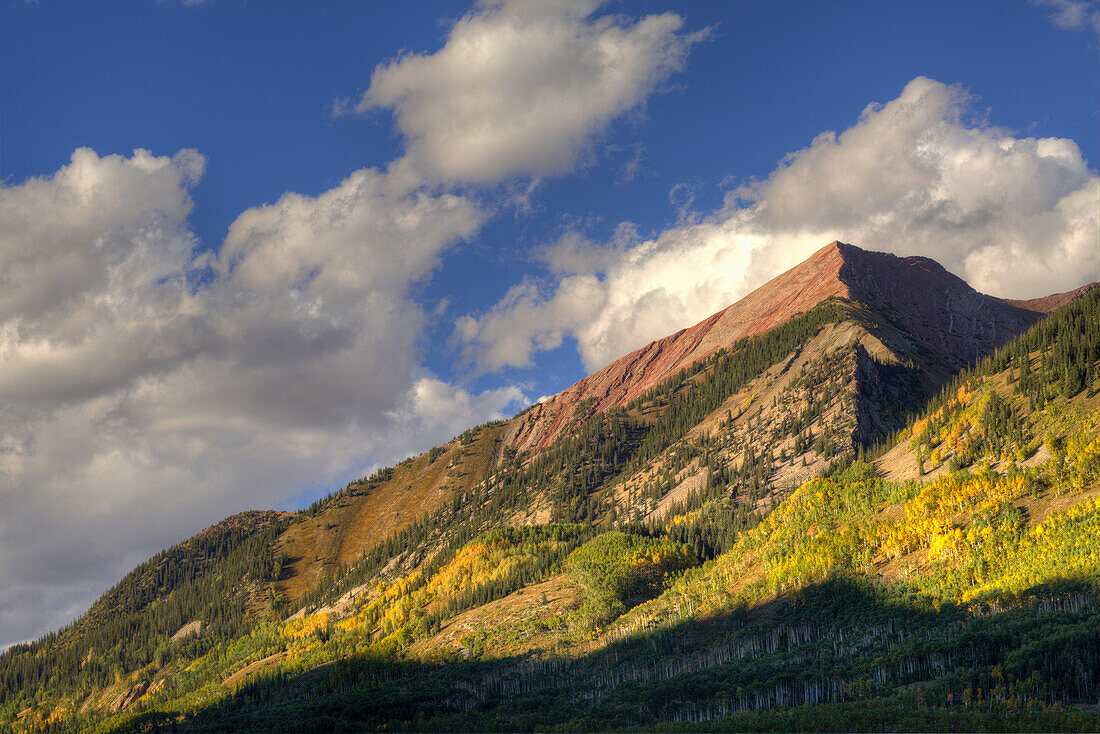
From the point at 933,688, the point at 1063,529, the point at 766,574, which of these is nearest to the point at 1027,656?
the point at 933,688

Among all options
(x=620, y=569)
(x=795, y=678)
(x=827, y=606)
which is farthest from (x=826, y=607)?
(x=620, y=569)

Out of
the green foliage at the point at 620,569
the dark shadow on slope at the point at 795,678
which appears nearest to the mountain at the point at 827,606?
the dark shadow on slope at the point at 795,678

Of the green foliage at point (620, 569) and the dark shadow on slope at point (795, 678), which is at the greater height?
the green foliage at point (620, 569)

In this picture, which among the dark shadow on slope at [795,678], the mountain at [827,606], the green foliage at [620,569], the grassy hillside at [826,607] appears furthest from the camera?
the green foliage at [620,569]

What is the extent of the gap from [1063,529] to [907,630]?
2206 centimetres

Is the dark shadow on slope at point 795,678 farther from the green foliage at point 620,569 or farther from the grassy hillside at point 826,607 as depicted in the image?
the green foliage at point 620,569

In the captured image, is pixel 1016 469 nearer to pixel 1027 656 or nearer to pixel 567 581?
pixel 1027 656

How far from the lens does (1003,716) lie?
190 feet

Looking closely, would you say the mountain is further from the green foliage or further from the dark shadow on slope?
the green foliage

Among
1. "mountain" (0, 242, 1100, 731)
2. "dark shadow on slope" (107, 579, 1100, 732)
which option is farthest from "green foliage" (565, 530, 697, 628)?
"dark shadow on slope" (107, 579, 1100, 732)

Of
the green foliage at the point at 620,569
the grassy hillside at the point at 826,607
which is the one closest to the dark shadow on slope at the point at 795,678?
the grassy hillside at the point at 826,607

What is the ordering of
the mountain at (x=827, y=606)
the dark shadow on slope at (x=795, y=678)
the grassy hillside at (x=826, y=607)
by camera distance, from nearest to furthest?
the dark shadow on slope at (x=795, y=678), the grassy hillside at (x=826, y=607), the mountain at (x=827, y=606)

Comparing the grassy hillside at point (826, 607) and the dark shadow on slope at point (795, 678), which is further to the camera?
the grassy hillside at point (826, 607)

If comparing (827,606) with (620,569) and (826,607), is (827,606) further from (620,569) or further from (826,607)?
(620,569)
